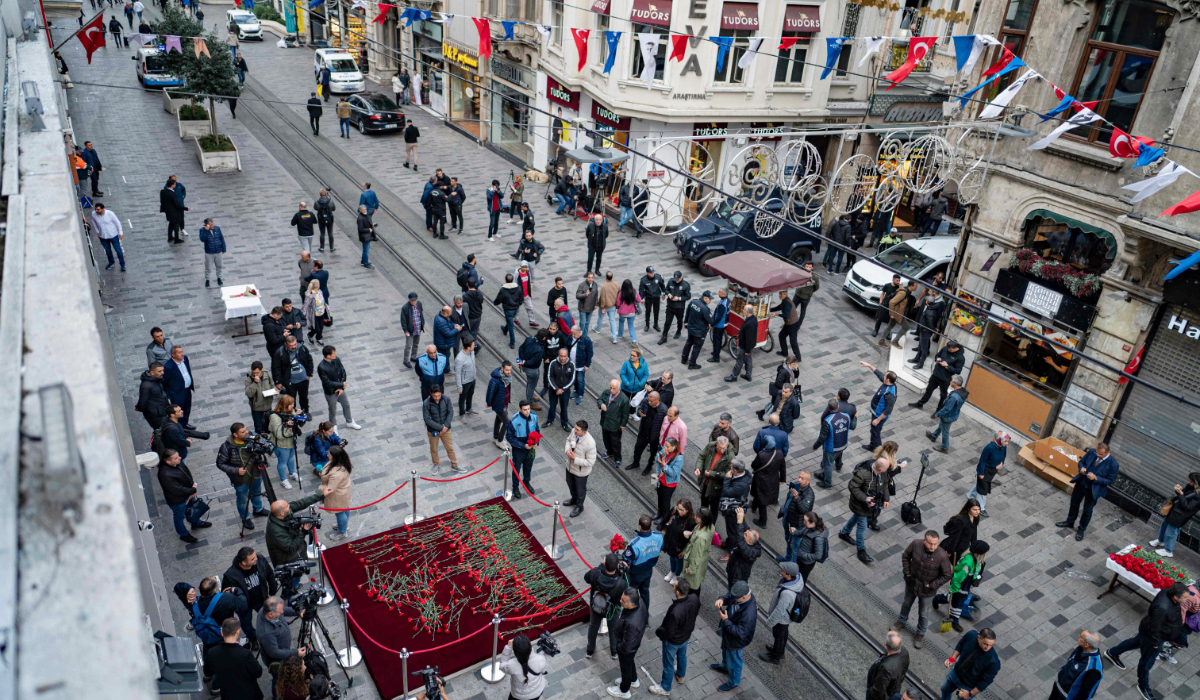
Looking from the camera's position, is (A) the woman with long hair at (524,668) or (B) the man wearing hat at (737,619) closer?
(A) the woman with long hair at (524,668)

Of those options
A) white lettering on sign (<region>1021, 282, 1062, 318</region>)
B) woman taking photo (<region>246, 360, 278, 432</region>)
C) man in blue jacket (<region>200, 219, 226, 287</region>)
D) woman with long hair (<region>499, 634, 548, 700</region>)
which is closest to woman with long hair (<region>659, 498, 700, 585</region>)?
woman with long hair (<region>499, 634, 548, 700</region>)

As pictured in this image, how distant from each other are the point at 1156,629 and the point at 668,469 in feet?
20.6

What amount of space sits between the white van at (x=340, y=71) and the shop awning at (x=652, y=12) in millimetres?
17853

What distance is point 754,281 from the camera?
1655 cm

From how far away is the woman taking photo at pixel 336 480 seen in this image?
1057 cm

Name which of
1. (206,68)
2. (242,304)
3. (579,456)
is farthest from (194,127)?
(579,456)

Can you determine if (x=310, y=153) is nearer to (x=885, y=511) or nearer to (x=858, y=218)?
(x=858, y=218)

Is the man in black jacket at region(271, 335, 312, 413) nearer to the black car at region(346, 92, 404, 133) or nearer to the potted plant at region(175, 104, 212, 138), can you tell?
the potted plant at region(175, 104, 212, 138)

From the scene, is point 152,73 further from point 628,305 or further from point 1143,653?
point 1143,653

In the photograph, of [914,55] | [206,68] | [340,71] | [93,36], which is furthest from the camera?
[340,71]

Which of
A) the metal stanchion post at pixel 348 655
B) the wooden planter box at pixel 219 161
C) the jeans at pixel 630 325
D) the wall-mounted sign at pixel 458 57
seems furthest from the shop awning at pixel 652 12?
the metal stanchion post at pixel 348 655

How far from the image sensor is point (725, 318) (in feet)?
55.5

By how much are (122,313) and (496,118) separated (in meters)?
18.1

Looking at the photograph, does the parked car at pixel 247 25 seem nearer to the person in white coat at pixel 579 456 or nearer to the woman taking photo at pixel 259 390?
the woman taking photo at pixel 259 390
